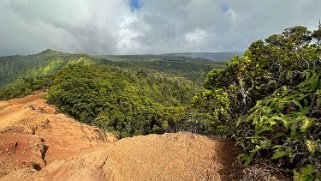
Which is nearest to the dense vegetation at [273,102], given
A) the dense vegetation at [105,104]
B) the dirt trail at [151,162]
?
the dirt trail at [151,162]

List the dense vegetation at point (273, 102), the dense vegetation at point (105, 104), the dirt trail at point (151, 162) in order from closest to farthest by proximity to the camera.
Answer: the dense vegetation at point (273, 102), the dirt trail at point (151, 162), the dense vegetation at point (105, 104)

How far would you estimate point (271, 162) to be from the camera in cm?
774

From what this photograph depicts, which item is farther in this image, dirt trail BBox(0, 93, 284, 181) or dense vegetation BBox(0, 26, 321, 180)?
dirt trail BBox(0, 93, 284, 181)

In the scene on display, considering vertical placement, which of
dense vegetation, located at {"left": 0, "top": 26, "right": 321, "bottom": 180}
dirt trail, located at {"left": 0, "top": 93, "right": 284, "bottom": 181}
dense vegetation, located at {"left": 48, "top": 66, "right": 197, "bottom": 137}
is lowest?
dense vegetation, located at {"left": 48, "top": 66, "right": 197, "bottom": 137}

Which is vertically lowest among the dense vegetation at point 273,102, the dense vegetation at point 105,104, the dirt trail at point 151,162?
the dense vegetation at point 105,104

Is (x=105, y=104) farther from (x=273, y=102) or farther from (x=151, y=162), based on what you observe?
(x=273, y=102)

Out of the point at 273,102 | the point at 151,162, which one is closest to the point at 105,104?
the point at 151,162

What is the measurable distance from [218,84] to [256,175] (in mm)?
13035

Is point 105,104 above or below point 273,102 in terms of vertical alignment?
below

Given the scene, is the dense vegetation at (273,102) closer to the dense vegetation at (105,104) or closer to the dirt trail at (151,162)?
the dirt trail at (151,162)

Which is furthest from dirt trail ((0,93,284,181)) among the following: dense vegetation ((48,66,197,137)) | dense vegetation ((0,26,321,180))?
dense vegetation ((48,66,197,137))

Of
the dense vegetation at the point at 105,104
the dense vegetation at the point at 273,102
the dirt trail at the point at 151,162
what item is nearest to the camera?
the dense vegetation at the point at 273,102

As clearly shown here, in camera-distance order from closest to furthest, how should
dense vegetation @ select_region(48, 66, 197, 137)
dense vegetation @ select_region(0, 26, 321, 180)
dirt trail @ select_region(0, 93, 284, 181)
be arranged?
1. dense vegetation @ select_region(0, 26, 321, 180)
2. dirt trail @ select_region(0, 93, 284, 181)
3. dense vegetation @ select_region(48, 66, 197, 137)

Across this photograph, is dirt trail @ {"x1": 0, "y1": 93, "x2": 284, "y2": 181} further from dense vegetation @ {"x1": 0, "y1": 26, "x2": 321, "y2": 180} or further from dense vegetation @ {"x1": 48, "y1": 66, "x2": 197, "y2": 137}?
dense vegetation @ {"x1": 48, "y1": 66, "x2": 197, "y2": 137}
